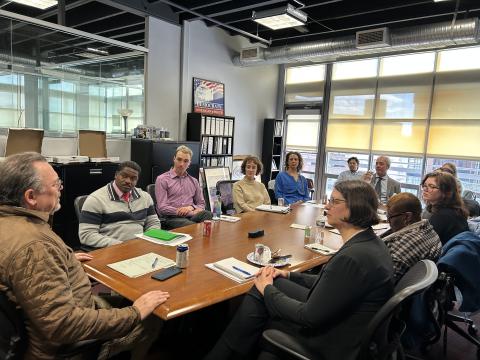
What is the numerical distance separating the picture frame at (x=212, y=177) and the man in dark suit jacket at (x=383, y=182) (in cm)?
209

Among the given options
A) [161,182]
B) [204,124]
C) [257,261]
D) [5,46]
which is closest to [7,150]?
[5,46]

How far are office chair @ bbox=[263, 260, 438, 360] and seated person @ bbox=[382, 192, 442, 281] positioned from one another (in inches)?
9.9

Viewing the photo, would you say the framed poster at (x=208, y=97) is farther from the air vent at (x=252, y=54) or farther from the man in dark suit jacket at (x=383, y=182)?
the man in dark suit jacket at (x=383, y=182)

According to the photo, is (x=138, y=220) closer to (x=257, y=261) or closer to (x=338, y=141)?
(x=257, y=261)

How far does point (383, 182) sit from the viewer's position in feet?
16.2

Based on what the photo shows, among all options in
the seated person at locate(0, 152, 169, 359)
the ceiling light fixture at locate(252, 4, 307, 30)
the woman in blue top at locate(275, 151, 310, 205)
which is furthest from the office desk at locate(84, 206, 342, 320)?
the ceiling light fixture at locate(252, 4, 307, 30)

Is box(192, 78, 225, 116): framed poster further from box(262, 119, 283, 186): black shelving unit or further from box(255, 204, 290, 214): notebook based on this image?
box(255, 204, 290, 214): notebook

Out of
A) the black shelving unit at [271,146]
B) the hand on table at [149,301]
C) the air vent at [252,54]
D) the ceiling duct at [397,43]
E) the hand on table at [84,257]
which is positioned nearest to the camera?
the hand on table at [149,301]

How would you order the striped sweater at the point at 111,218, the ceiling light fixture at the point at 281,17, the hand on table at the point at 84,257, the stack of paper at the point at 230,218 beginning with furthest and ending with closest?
the ceiling light fixture at the point at 281,17 → the stack of paper at the point at 230,218 → the striped sweater at the point at 111,218 → the hand on table at the point at 84,257

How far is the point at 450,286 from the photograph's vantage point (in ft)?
6.81

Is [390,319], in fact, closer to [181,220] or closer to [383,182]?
[181,220]

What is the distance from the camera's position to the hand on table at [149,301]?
140cm

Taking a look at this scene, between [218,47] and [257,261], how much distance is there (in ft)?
17.2

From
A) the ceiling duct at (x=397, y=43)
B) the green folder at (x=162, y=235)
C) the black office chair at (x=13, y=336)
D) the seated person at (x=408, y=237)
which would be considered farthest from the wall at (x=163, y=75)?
the black office chair at (x=13, y=336)
